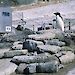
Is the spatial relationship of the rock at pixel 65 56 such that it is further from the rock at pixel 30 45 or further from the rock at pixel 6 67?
the rock at pixel 6 67

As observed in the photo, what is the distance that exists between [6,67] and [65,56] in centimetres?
215

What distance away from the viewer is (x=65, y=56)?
12.8 metres

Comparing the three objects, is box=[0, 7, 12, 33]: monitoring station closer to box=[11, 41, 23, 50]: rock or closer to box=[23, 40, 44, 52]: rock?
box=[11, 41, 23, 50]: rock

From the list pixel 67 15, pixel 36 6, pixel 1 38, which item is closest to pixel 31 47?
pixel 1 38

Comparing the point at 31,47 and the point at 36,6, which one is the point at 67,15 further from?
the point at 31,47

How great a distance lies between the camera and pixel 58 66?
1205cm

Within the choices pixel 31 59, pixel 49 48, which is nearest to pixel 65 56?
pixel 49 48

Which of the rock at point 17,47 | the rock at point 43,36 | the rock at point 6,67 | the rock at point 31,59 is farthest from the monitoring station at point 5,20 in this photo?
the rock at point 31,59

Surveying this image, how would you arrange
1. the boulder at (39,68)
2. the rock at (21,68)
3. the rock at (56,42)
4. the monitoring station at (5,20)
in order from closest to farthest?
the boulder at (39,68) < the rock at (21,68) < the rock at (56,42) < the monitoring station at (5,20)

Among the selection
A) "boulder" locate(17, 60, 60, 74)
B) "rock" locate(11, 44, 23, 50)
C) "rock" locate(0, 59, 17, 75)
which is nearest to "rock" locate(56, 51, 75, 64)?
"boulder" locate(17, 60, 60, 74)

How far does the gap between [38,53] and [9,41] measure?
1.90 m

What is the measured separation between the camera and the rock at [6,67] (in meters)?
11.3

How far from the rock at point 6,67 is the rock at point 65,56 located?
162 cm

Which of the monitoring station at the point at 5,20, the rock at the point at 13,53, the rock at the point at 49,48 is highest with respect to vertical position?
the monitoring station at the point at 5,20
